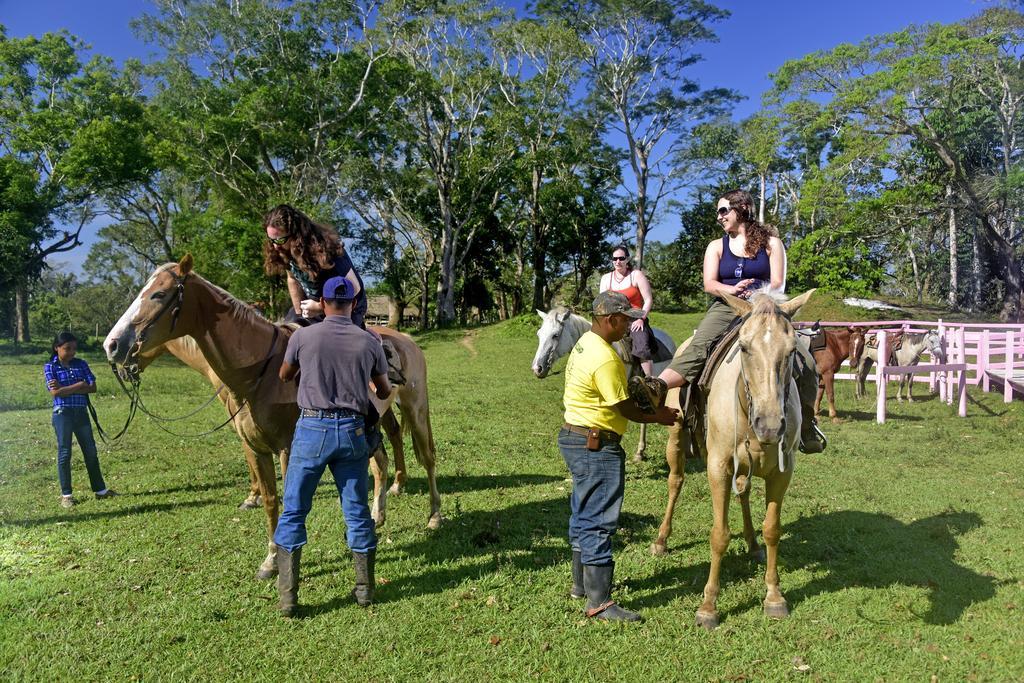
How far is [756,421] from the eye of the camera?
4.09 m

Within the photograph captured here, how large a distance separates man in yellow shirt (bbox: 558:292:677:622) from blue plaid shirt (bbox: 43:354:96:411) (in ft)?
21.4

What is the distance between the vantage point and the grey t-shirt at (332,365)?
4.58 meters

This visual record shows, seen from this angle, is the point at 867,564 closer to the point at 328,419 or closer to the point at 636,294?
the point at 636,294

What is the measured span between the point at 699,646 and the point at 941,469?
6994 mm

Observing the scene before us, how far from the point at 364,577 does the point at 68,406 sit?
17.4 feet

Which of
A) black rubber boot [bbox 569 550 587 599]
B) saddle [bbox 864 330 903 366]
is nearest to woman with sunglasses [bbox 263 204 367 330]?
black rubber boot [bbox 569 550 587 599]

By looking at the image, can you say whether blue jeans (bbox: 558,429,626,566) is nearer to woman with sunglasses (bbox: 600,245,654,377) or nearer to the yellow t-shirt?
the yellow t-shirt

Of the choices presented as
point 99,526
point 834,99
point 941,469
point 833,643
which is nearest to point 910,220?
point 834,99

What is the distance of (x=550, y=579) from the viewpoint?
5.41 m

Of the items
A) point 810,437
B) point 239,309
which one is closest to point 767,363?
point 810,437

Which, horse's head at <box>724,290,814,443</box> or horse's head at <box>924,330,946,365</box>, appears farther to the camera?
horse's head at <box>924,330,946,365</box>

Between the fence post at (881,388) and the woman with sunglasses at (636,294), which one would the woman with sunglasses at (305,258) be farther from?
the fence post at (881,388)

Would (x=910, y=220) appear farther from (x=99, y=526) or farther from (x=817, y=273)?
(x=99, y=526)

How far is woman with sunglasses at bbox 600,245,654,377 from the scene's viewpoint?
813cm
